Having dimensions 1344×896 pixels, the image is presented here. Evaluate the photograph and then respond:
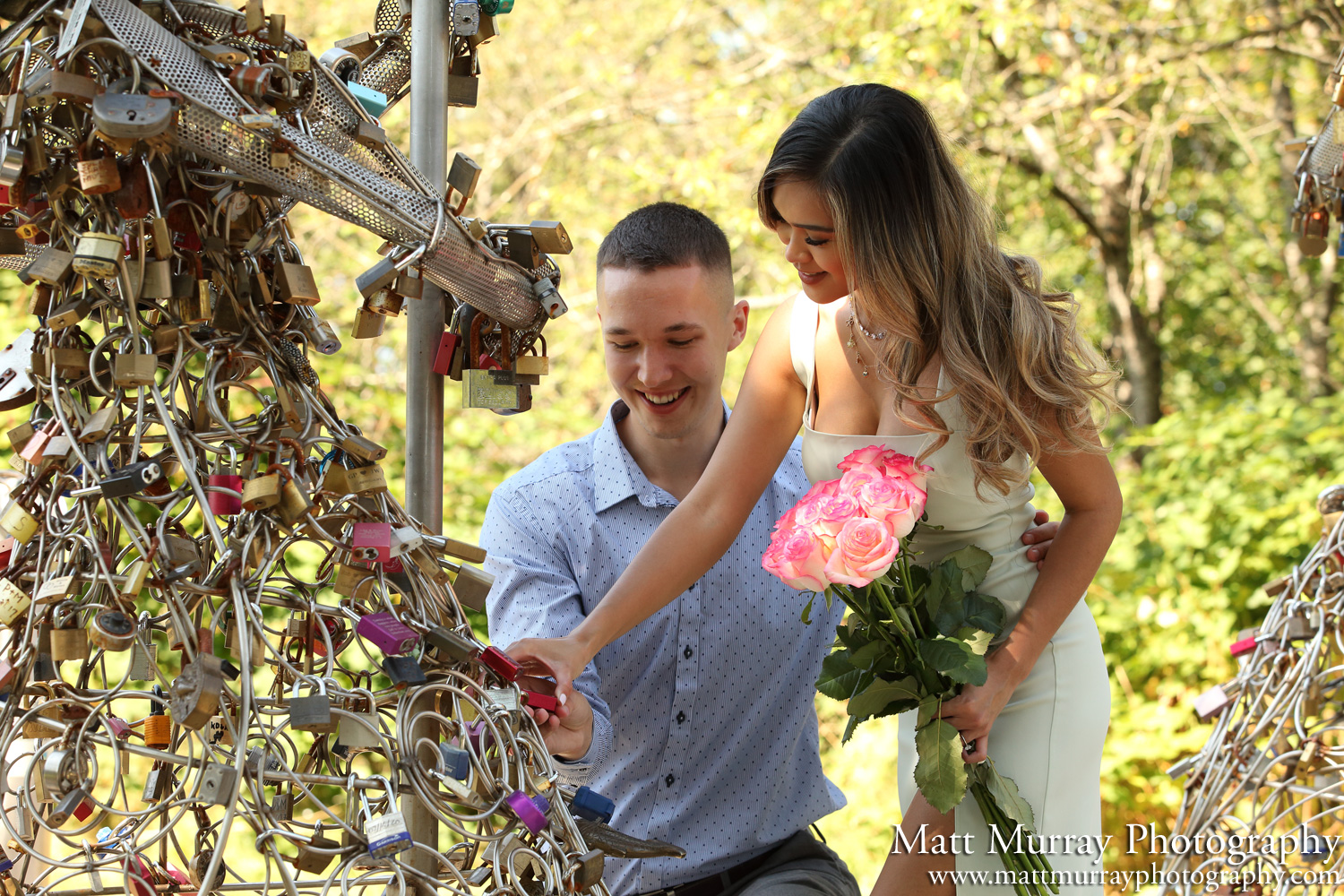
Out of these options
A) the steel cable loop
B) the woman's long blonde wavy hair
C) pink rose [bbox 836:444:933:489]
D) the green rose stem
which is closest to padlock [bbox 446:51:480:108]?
the woman's long blonde wavy hair

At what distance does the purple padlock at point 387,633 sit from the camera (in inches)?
45.6

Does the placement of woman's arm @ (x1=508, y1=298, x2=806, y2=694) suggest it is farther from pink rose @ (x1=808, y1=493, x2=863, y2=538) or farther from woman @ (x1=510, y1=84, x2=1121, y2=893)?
pink rose @ (x1=808, y1=493, x2=863, y2=538)

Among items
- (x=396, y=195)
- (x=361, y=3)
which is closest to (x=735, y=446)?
(x=396, y=195)

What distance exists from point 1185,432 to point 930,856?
330 centimetres

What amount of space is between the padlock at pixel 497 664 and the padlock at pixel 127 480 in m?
0.39

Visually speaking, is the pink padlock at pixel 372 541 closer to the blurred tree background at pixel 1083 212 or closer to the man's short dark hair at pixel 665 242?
the man's short dark hair at pixel 665 242

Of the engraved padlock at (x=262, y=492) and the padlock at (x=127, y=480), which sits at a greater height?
the padlock at (x=127, y=480)

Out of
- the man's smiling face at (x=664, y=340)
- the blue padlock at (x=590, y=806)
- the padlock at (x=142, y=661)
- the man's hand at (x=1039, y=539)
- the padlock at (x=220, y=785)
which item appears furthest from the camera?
the man's smiling face at (x=664, y=340)

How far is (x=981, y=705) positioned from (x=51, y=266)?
1231mm

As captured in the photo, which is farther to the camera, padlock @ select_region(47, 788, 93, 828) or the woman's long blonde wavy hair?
the woman's long blonde wavy hair

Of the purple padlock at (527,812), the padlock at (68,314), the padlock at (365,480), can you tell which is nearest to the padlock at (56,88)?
the padlock at (68,314)

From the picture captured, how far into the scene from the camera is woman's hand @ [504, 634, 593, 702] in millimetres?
1575

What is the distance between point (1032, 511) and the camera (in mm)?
1969

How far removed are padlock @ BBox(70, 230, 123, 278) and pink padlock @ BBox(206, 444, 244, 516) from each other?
206mm
